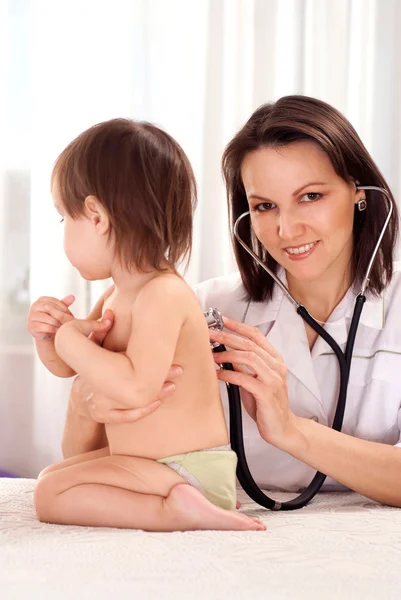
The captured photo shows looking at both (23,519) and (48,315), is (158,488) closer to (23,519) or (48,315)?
(23,519)

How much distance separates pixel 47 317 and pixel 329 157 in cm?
70

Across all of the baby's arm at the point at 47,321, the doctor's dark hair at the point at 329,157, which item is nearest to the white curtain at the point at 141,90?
the doctor's dark hair at the point at 329,157

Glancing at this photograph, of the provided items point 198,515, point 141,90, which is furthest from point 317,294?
point 141,90

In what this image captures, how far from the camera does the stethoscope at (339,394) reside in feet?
4.87

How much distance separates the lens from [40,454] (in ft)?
9.53

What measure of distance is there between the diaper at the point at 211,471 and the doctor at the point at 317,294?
21 centimetres

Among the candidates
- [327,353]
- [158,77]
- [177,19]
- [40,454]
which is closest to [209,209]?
[158,77]

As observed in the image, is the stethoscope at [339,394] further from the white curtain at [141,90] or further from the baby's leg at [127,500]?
the white curtain at [141,90]

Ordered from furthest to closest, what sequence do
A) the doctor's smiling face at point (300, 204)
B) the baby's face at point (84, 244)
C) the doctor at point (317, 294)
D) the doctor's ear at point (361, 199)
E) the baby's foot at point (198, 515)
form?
the doctor's ear at point (361, 199) → the doctor's smiling face at point (300, 204) → the doctor at point (317, 294) → the baby's face at point (84, 244) → the baby's foot at point (198, 515)

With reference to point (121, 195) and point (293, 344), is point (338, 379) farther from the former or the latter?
point (121, 195)

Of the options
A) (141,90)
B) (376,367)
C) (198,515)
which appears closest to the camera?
(198,515)

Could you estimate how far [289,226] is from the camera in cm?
169

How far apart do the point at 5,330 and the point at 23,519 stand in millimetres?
1589

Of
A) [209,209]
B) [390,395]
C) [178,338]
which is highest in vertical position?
[209,209]
